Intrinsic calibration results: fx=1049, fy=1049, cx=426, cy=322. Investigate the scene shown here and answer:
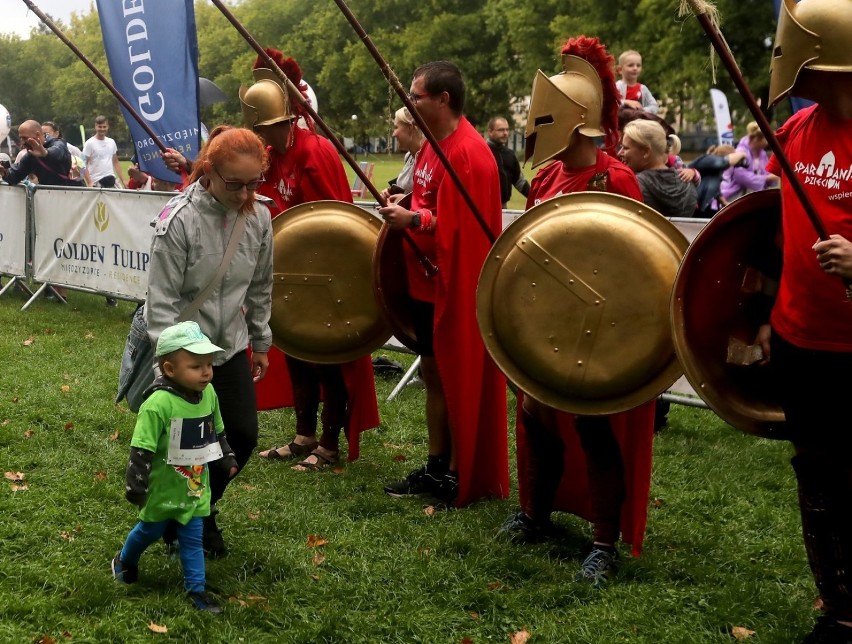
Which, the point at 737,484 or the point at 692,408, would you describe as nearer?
the point at 737,484

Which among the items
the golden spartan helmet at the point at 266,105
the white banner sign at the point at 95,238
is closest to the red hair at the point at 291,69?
the golden spartan helmet at the point at 266,105

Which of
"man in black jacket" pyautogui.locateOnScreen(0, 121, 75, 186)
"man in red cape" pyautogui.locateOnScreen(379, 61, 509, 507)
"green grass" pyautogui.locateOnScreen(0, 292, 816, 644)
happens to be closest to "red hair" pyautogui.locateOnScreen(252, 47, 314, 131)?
"man in red cape" pyautogui.locateOnScreen(379, 61, 509, 507)

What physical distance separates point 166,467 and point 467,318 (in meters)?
1.76

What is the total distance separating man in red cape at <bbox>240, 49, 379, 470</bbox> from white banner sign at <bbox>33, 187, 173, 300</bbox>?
3.87 metres

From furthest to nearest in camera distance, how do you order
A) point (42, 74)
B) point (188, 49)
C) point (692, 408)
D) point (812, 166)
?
point (42, 74)
point (188, 49)
point (692, 408)
point (812, 166)

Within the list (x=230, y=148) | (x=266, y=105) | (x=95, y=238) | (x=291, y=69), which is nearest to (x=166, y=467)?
(x=230, y=148)

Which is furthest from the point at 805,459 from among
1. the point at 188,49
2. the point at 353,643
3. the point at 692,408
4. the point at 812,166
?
the point at 188,49

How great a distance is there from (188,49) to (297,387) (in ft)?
12.8

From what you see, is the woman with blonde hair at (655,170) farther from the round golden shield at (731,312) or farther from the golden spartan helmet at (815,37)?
the golden spartan helmet at (815,37)

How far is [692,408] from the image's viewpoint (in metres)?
7.37

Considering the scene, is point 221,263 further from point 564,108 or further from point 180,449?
point 564,108

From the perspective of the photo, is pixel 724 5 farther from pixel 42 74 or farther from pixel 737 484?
pixel 42 74

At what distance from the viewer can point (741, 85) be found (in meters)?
3.09

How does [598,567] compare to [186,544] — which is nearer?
[186,544]
